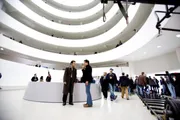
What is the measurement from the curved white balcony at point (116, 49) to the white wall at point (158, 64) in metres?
2.91

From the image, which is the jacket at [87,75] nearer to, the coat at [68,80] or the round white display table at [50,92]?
the coat at [68,80]

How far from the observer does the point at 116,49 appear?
490 inches

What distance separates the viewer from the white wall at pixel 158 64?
30.5 feet

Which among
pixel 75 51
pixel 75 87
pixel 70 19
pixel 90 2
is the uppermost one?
pixel 90 2

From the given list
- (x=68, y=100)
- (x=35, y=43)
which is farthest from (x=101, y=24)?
(x=68, y=100)

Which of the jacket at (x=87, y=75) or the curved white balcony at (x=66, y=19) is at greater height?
the curved white balcony at (x=66, y=19)

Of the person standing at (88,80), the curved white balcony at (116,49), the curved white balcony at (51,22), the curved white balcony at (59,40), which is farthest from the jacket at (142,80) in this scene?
the curved white balcony at (51,22)

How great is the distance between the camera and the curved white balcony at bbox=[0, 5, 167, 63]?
251 inches

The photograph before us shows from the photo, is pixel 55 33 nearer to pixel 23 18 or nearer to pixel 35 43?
pixel 35 43

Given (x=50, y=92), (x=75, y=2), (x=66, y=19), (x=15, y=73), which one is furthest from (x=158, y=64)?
(x=75, y=2)

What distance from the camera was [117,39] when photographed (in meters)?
14.7

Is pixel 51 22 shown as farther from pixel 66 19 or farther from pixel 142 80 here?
pixel 142 80

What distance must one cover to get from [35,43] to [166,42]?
14.6 m

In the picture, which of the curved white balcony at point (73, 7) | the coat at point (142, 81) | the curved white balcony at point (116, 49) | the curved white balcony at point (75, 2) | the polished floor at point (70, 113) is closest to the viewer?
the polished floor at point (70, 113)
